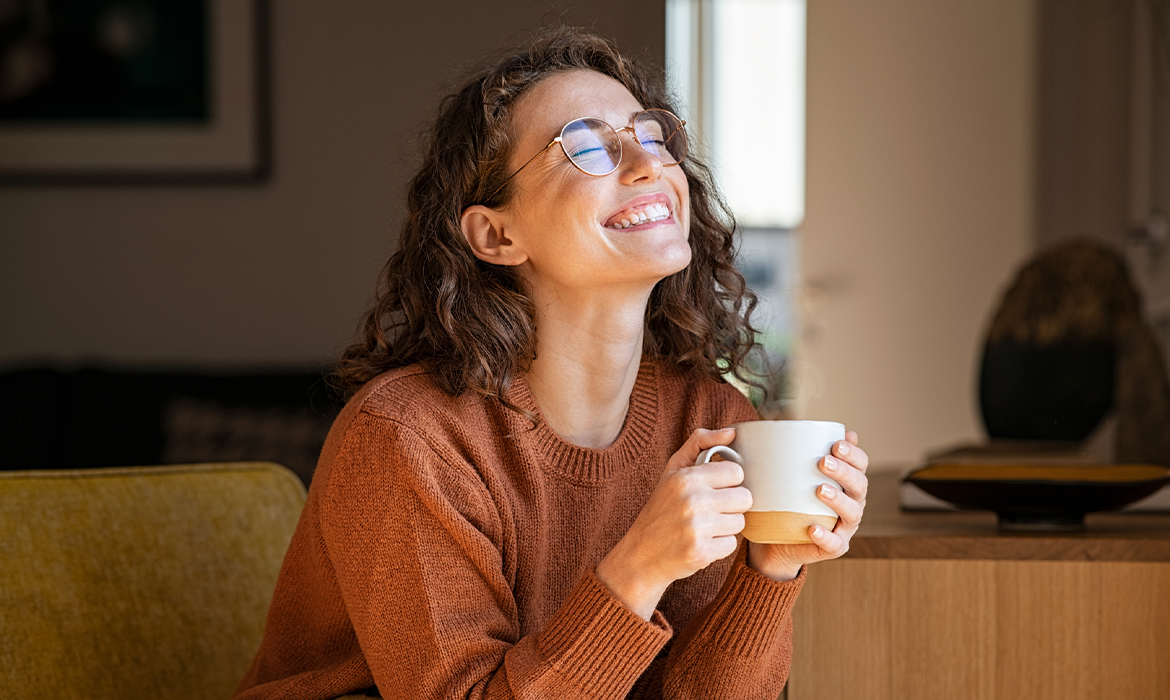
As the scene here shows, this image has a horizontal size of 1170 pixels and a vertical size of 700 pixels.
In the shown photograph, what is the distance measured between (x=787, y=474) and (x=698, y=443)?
9cm

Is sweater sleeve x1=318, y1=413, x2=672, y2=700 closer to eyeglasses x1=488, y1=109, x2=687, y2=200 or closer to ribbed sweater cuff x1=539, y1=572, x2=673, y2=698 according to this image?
ribbed sweater cuff x1=539, y1=572, x2=673, y2=698

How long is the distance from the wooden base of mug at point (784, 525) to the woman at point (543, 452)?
0.05 feet

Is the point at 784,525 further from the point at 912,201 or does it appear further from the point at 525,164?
the point at 912,201

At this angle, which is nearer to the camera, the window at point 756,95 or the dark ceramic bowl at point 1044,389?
the dark ceramic bowl at point 1044,389

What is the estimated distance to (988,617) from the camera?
1033 mm

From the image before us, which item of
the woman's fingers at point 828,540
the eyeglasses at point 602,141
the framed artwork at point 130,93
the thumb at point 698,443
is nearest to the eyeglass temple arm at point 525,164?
Result: the eyeglasses at point 602,141

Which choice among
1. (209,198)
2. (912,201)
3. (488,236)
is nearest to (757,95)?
(912,201)

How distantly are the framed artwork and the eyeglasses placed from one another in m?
1.65

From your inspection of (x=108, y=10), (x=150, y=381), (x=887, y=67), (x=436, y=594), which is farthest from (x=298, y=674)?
(x=887, y=67)

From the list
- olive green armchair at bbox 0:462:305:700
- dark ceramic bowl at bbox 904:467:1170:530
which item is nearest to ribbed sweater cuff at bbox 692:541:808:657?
dark ceramic bowl at bbox 904:467:1170:530

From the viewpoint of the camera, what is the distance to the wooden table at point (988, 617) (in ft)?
3.31

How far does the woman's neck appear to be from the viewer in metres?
1.11

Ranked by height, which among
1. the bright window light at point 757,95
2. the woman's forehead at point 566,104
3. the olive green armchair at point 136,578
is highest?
the bright window light at point 757,95

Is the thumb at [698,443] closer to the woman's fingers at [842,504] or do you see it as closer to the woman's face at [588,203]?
the woman's fingers at [842,504]
